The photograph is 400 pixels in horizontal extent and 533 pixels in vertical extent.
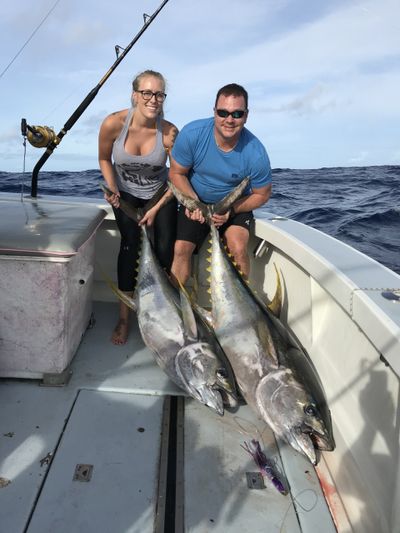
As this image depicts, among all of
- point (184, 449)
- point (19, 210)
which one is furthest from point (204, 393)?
point (19, 210)

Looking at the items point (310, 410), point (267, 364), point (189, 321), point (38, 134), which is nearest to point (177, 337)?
point (189, 321)

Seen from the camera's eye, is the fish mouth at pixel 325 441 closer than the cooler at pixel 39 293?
Yes

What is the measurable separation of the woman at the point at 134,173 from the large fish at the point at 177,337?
104 mm

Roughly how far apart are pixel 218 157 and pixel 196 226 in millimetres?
428

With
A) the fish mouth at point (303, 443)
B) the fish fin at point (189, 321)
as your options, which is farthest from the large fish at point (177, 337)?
the fish mouth at point (303, 443)

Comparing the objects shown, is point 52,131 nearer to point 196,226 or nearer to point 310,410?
point 196,226

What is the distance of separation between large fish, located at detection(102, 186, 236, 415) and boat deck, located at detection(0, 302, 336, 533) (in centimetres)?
16

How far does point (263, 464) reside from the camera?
5.72 feet

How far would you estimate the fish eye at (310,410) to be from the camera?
1.70m

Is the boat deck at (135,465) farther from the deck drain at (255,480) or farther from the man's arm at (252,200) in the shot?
the man's arm at (252,200)

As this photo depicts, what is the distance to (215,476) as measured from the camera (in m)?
1.69

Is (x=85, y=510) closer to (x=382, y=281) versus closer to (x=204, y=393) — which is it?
(x=204, y=393)

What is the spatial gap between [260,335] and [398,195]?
9.50 meters

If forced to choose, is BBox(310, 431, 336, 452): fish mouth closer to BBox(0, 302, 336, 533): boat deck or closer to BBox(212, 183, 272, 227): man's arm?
BBox(0, 302, 336, 533): boat deck
